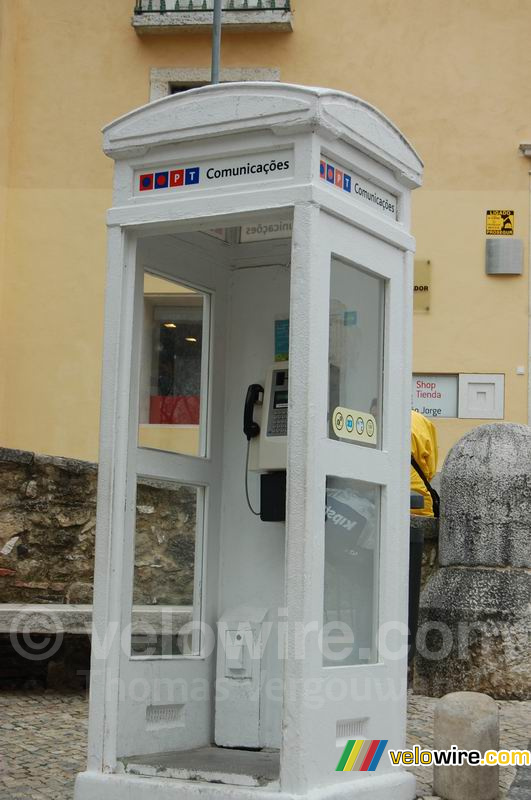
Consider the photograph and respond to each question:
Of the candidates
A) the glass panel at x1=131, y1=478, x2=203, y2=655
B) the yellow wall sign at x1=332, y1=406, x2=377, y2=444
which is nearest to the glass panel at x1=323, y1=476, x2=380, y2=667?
the yellow wall sign at x1=332, y1=406, x2=377, y2=444

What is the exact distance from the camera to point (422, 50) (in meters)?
17.4

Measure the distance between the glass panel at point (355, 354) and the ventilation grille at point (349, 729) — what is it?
112 cm

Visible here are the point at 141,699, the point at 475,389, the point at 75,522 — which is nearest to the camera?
the point at 141,699

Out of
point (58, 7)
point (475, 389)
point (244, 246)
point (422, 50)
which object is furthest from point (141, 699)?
point (58, 7)

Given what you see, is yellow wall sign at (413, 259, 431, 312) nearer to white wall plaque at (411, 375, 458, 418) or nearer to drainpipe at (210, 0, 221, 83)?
white wall plaque at (411, 375, 458, 418)

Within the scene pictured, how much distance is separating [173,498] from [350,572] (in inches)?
41.9

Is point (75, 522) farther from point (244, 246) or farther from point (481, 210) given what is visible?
point (481, 210)

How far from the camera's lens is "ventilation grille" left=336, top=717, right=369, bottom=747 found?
5.02 metres

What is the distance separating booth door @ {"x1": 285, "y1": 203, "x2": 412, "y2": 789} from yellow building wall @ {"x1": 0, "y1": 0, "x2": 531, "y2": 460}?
1117cm

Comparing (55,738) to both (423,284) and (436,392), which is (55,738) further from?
(423,284)

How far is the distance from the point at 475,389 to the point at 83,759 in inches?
440

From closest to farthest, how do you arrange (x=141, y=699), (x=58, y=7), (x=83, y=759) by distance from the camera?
(x=141, y=699) → (x=83, y=759) → (x=58, y=7)

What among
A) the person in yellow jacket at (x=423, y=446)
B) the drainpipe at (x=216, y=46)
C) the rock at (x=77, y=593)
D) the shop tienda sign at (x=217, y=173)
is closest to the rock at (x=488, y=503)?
the person in yellow jacket at (x=423, y=446)

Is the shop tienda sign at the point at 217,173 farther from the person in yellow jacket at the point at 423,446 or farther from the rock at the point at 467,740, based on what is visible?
the person in yellow jacket at the point at 423,446
